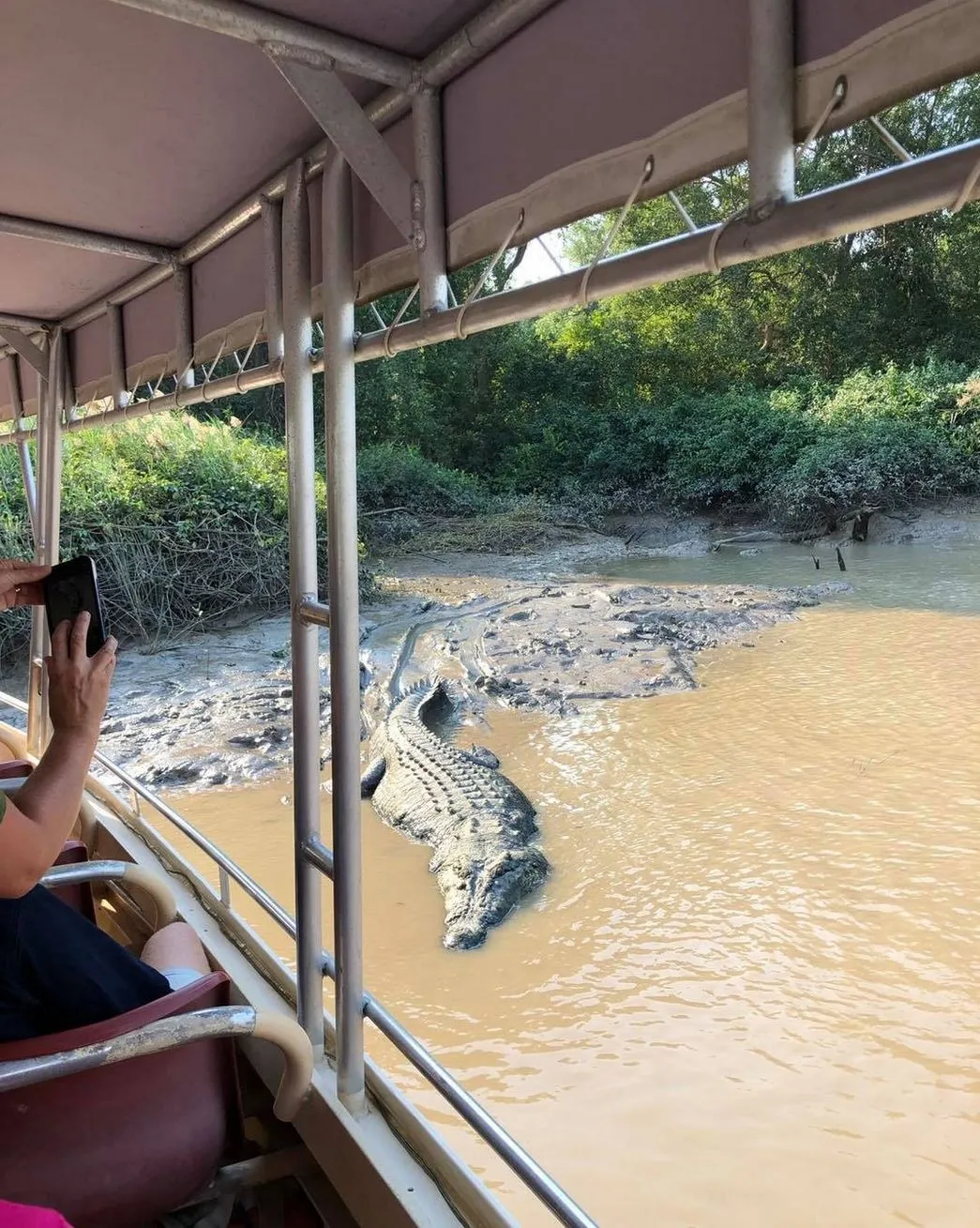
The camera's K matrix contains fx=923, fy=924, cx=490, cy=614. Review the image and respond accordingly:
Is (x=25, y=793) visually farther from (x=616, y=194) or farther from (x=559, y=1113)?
(x=559, y=1113)

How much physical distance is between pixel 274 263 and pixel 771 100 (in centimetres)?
116

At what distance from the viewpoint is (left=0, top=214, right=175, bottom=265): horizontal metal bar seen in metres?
2.17

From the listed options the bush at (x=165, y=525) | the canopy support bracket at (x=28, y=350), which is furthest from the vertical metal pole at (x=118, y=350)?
the bush at (x=165, y=525)

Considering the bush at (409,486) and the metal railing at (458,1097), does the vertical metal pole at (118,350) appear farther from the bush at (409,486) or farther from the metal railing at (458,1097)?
the bush at (409,486)

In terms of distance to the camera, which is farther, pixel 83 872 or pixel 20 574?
pixel 83 872

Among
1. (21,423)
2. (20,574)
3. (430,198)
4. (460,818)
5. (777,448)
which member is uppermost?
(777,448)

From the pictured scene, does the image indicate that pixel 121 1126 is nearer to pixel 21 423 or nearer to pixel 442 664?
pixel 21 423

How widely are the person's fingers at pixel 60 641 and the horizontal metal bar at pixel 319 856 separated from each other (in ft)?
2.02

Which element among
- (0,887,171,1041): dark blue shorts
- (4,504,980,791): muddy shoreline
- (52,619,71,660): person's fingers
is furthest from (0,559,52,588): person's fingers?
(4,504,980,791): muddy shoreline

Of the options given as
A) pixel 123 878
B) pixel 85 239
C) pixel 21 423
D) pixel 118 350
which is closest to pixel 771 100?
pixel 123 878

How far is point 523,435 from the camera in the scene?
66.6 feet

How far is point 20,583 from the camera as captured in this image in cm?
132

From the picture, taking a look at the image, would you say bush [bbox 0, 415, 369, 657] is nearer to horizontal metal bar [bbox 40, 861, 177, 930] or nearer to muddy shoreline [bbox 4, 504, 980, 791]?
muddy shoreline [bbox 4, 504, 980, 791]

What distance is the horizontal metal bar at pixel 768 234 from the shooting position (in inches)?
31.1
